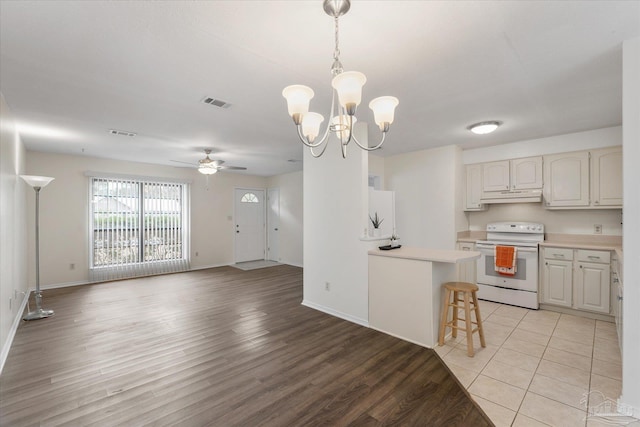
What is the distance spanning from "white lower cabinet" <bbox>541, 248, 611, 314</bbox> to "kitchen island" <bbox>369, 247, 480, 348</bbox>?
1.77 m

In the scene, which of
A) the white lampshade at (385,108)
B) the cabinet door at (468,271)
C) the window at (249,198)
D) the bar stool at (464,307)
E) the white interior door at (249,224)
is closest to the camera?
the white lampshade at (385,108)

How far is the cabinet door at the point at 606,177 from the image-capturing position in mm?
3721

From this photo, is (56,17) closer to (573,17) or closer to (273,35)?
(273,35)

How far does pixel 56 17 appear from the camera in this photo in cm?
165

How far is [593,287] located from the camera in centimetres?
367

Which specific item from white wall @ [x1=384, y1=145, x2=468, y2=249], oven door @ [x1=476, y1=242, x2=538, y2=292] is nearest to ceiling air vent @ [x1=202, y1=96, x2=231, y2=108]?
white wall @ [x1=384, y1=145, x2=468, y2=249]

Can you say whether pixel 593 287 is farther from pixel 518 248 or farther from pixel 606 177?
pixel 606 177

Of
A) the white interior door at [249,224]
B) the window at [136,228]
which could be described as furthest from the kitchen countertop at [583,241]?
the window at [136,228]

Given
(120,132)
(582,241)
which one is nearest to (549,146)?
(582,241)

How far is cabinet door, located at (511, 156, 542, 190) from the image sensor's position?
4.31 meters

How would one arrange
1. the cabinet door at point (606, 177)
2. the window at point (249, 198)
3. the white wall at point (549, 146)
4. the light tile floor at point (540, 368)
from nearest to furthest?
the light tile floor at point (540, 368), the cabinet door at point (606, 177), the white wall at point (549, 146), the window at point (249, 198)

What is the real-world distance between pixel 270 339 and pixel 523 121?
4.04m

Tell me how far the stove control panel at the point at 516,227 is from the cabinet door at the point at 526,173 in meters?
0.57

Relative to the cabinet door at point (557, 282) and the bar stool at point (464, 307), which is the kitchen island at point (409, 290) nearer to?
the bar stool at point (464, 307)
